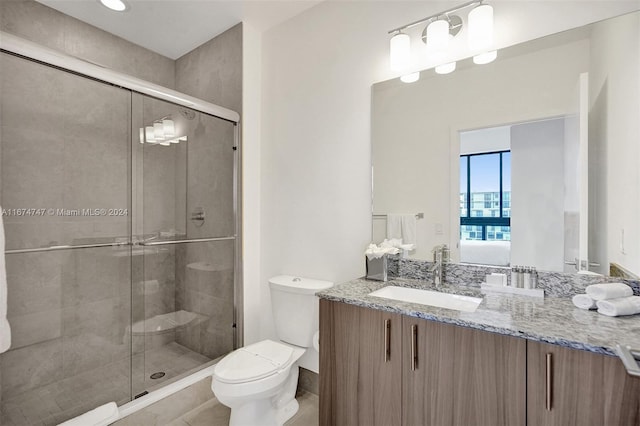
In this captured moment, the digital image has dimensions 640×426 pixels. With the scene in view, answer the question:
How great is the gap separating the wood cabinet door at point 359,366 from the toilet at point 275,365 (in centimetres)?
32

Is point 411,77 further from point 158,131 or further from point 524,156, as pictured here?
point 158,131

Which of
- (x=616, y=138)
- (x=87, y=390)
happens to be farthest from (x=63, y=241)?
(x=616, y=138)

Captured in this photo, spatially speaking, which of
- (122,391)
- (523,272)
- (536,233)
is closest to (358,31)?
(536,233)

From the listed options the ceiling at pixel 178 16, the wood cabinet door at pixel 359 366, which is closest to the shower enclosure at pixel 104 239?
the ceiling at pixel 178 16

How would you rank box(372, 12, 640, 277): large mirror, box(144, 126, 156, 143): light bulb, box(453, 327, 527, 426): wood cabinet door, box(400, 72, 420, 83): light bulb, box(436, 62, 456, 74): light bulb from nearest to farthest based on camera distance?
box(453, 327, 527, 426): wood cabinet door, box(372, 12, 640, 277): large mirror, box(436, 62, 456, 74): light bulb, box(400, 72, 420, 83): light bulb, box(144, 126, 156, 143): light bulb

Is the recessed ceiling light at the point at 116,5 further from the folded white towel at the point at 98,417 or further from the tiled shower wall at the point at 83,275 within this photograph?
the folded white towel at the point at 98,417

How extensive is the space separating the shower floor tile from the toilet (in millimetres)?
560

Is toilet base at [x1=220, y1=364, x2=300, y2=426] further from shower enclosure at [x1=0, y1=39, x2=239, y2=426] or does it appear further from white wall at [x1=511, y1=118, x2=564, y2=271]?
white wall at [x1=511, y1=118, x2=564, y2=271]

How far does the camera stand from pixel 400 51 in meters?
1.69

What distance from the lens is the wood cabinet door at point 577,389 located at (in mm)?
894

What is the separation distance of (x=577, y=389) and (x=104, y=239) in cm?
228

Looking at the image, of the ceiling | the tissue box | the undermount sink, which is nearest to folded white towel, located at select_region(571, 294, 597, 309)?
the undermount sink

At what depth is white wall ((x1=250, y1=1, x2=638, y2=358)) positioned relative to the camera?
1905 millimetres

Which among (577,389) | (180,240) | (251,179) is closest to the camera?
(577,389)
